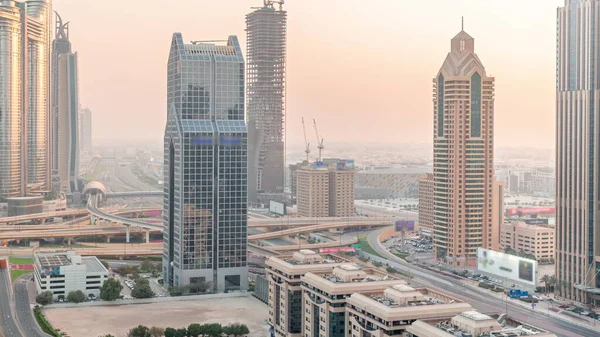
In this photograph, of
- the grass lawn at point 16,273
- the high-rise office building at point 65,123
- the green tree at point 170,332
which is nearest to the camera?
the green tree at point 170,332

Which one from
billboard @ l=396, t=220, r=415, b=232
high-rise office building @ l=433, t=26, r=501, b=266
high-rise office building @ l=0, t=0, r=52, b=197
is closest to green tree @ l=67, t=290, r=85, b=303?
high-rise office building @ l=433, t=26, r=501, b=266

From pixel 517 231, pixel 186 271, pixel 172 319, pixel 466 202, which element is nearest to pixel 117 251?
pixel 186 271

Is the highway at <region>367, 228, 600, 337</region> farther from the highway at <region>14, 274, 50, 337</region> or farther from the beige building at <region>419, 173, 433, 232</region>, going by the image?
the highway at <region>14, 274, 50, 337</region>

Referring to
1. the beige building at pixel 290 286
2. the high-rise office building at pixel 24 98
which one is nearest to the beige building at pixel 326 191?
the high-rise office building at pixel 24 98

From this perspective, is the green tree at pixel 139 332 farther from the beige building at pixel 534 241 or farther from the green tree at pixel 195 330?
the beige building at pixel 534 241

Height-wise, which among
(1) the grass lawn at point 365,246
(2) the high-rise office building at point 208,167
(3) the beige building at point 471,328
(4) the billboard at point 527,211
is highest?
(2) the high-rise office building at point 208,167

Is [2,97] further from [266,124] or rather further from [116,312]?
Result: [116,312]
